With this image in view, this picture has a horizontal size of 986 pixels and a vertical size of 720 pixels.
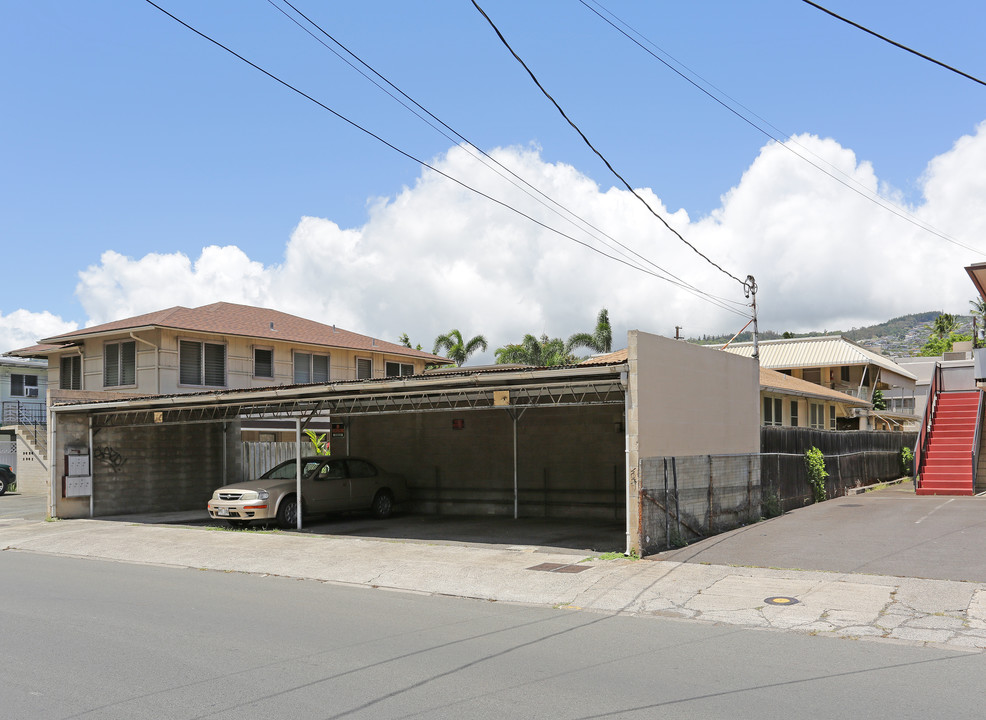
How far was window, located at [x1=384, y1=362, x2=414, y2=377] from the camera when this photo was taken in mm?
35469

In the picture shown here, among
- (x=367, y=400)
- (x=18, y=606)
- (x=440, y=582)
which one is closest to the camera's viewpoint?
(x=18, y=606)

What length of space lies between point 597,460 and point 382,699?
14545 millimetres

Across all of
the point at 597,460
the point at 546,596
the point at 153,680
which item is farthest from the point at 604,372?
the point at 153,680

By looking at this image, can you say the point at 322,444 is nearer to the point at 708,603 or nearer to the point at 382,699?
the point at 708,603

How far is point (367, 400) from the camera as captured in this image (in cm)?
1942

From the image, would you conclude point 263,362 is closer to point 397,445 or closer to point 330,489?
point 397,445

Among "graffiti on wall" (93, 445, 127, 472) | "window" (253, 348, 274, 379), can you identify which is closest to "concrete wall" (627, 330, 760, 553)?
"graffiti on wall" (93, 445, 127, 472)

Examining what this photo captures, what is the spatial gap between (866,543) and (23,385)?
122 ft

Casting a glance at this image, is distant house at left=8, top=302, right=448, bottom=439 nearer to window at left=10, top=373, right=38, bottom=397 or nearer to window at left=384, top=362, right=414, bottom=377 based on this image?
window at left=384, top=362, right=414, bottom=377

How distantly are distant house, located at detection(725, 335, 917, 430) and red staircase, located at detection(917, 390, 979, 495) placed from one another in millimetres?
11370

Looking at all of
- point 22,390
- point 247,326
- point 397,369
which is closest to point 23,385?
point 22,390

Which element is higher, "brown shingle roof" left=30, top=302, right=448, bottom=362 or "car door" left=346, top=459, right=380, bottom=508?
"brown shingle roof" left=30, top=302, right=448, bottom=362

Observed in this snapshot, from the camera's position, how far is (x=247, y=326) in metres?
30.2

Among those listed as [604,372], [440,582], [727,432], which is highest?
[604,372]
